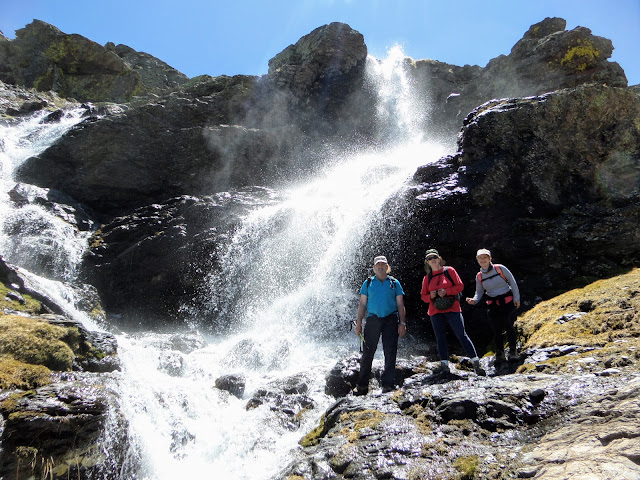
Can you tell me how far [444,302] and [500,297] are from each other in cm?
117

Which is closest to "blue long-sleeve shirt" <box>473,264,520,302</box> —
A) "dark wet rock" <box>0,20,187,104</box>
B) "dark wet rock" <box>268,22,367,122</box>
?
"dark wet rock" <box>268,22,367,122</box>

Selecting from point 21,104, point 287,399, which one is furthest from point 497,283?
point 21,104

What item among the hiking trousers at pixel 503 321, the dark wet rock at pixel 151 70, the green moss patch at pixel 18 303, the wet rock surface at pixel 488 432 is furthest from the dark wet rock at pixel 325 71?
the wet rock surface at pixel 488 432

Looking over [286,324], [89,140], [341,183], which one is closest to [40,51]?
[89,140]

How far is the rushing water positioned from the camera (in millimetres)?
7062

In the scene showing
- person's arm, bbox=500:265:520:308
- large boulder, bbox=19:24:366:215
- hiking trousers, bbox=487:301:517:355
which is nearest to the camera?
person's arm, bbox=500:265:520:308

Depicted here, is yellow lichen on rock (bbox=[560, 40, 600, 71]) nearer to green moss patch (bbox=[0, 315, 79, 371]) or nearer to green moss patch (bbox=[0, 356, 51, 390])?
green moss patch (bbox=[0, 315, 79, 371])

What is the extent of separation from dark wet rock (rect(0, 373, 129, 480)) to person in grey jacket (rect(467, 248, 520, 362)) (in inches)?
258

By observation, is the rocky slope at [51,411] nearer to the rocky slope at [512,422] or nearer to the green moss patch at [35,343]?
the green moss patch at [35,343]

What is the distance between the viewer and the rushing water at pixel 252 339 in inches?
278

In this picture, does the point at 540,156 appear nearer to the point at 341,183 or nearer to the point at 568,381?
the point at 568,381

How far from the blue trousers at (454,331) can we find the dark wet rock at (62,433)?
5.70 metres

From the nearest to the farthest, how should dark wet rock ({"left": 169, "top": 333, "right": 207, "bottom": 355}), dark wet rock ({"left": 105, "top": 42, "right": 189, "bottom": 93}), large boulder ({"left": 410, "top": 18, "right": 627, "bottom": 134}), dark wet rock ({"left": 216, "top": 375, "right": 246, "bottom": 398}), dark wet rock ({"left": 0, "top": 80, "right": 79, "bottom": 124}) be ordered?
dark wet rock ({"left": 216, "top": 375, "right": 246, "bottom": 398}) → dark wet rock ({"left": 169, "top": 333, "right": 207, "bottom": 355}) → large boulder ({"left": 410, "top": 18, "right": 627, "bottom": 134}) → dark wet rock ({"left": 0, "top": 80, "right": 79, "bottom": 124}) → dark wet rock ({"left": 105, "top": 42, "right": 189, "bottom": 93})

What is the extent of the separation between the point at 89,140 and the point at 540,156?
80.5 feet
